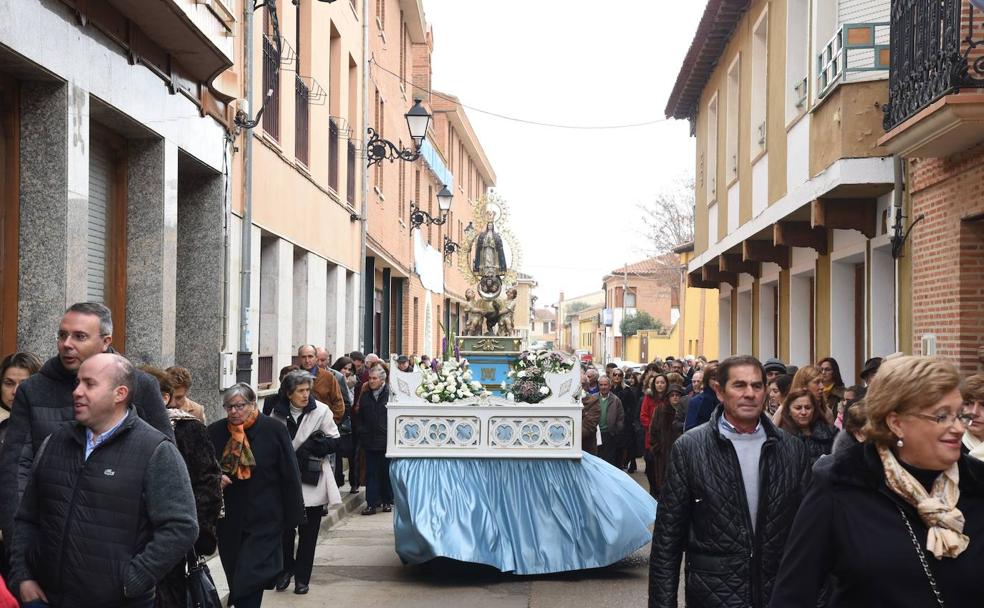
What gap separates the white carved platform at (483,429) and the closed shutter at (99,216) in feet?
9.68

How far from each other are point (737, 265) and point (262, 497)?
15.6 meters

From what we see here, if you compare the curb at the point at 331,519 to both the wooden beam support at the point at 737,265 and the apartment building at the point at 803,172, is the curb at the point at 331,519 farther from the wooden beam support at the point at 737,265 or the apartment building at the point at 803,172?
the wooden beam support at the point at 737,265

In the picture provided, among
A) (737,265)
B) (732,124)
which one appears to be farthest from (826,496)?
(737,265)

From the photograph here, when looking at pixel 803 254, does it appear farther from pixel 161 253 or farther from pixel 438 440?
pixel 161 253

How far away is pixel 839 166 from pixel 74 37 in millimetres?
7365

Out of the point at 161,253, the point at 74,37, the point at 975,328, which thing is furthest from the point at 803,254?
the point at 74,37

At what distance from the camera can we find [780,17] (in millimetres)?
16531

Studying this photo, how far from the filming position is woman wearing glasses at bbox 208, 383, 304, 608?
8070 millimetres

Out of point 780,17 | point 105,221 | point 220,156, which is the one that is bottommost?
point 105,221

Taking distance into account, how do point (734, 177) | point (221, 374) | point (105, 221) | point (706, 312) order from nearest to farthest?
point (105, 221)
point (221, 374)
point (734, 177)
point (706, 312)

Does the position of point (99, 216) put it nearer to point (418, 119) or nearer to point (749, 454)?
point (749, 454)

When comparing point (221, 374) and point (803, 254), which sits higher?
point (803, 254)

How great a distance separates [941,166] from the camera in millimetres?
11438

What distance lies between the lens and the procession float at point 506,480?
10594 millimetres
